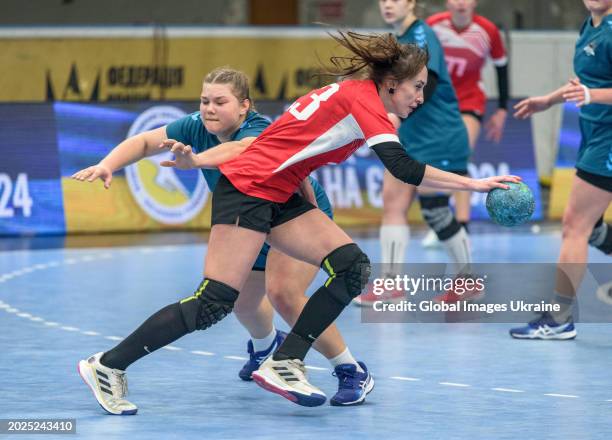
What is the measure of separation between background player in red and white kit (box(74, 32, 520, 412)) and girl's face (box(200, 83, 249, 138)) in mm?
148

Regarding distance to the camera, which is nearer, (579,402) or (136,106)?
(579,402)

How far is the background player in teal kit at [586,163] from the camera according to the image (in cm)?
741

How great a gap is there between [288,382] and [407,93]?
135cm

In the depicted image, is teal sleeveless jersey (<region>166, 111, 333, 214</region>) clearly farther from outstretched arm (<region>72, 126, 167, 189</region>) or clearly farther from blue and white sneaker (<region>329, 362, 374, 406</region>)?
blue and white sneaker (<region>329, 362, 374, 406</region>)

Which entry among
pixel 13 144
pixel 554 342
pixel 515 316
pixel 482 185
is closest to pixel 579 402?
pixel 482 185

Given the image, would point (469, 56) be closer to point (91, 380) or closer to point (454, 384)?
point (454, 384)

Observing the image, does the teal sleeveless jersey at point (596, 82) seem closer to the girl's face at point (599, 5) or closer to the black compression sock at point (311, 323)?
the girl's face at point (599, 5)

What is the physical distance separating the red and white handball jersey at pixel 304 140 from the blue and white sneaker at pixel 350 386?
0.83 m

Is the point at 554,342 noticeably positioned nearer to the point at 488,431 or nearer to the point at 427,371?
the point at 427,371

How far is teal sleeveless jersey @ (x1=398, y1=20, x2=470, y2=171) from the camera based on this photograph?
29.2ft

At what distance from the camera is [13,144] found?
1259 cm

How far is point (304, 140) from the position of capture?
5.81 m

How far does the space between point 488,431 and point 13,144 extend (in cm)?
807

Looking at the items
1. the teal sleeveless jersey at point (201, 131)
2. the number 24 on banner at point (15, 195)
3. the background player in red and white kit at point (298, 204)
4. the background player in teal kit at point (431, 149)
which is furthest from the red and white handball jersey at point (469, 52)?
the background player in red and white kit at point (298, 204)
